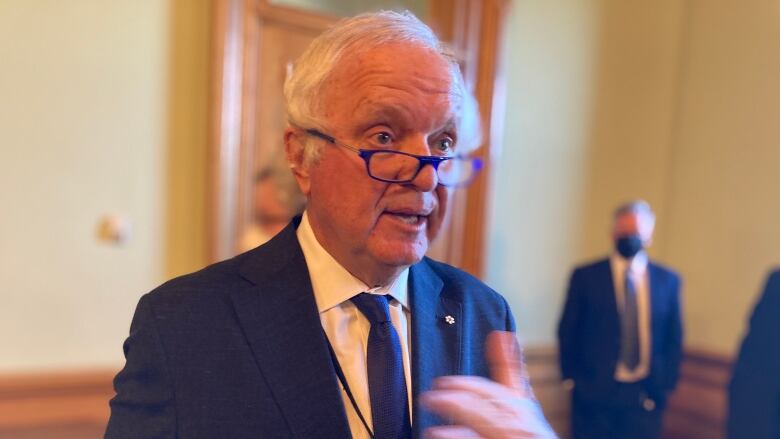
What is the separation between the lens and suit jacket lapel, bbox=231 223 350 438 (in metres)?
0.96

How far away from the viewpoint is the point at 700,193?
3.95 m

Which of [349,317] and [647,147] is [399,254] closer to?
[349,317]

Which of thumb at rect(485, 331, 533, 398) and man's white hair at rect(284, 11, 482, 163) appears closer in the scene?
thumb at rect(485, 331, 533, 398)

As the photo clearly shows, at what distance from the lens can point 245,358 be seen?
38.6 inches

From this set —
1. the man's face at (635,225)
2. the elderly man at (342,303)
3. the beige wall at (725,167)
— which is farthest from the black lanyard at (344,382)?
the beige wall at (725,167)

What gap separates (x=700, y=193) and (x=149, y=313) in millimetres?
3677

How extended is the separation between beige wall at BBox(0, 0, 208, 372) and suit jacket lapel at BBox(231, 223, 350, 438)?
5.39ft

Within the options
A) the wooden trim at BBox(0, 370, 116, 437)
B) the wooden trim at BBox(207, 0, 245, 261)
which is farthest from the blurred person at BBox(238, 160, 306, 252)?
the wooden trim at BBox(0, 370, 116, 437)

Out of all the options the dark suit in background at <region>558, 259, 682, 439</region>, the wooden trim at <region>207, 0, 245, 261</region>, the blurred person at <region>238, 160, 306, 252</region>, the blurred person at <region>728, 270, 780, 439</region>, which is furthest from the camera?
the dark suit in background at <region>558, 259, 682, 439</region>

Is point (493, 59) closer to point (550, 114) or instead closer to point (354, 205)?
point (550, 114)

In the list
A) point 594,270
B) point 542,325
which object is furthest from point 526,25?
point 542,325

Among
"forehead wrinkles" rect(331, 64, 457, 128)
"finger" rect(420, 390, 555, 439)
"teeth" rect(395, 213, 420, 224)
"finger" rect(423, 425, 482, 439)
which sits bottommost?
"finger" rect(423, 425, 482, 439)

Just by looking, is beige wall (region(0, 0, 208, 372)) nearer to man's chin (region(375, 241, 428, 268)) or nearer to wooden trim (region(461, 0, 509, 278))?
wooden trim (region(461, 0, 509, 278))

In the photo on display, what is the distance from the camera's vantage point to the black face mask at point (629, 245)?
3.11 meters
